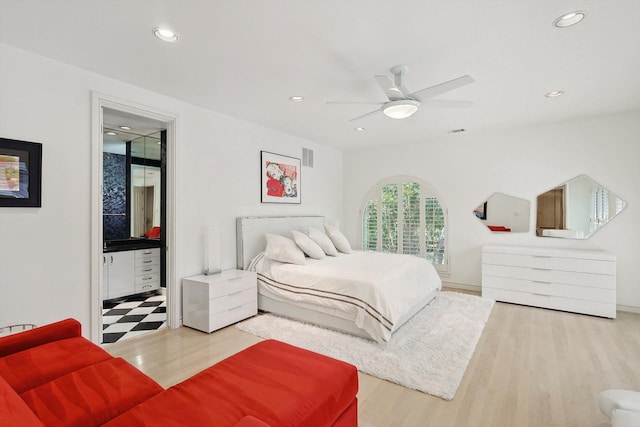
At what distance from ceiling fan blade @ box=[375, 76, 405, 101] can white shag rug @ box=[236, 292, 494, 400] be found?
2244 millimetres

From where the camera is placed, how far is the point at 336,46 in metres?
2.28

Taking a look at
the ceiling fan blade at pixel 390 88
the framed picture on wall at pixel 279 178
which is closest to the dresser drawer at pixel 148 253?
the framed picture on wall at pixel 279 178

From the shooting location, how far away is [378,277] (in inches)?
123

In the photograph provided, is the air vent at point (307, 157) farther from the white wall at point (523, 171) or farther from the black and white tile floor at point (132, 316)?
the black and white tile floor at point (132, 316)

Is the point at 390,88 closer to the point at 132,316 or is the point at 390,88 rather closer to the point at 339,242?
the point at 339,242

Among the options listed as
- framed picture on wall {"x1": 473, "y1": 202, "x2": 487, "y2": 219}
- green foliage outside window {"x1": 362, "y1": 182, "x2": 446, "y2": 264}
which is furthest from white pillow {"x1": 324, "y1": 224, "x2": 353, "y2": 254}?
framed picture on wall {"x1": 473, "y1": 202, "x2": 487, "y2": 219}

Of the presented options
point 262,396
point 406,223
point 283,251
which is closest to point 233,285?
point 283,251

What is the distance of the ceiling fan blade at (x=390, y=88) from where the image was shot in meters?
2.31

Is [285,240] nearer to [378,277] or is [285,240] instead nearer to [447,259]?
[378,277]

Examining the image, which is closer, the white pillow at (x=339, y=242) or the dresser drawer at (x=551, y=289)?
the dresser drawer at (x=551, y=289)

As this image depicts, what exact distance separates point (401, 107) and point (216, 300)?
2.64m

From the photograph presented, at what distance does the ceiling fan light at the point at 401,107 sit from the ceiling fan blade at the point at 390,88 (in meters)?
0.04

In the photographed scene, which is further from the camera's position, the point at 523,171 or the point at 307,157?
the point at 307,157

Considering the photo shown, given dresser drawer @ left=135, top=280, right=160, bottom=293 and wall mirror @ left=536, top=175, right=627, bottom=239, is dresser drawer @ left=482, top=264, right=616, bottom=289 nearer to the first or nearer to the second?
wall mirror @ left=536, top=175, right=627, bottom=239
